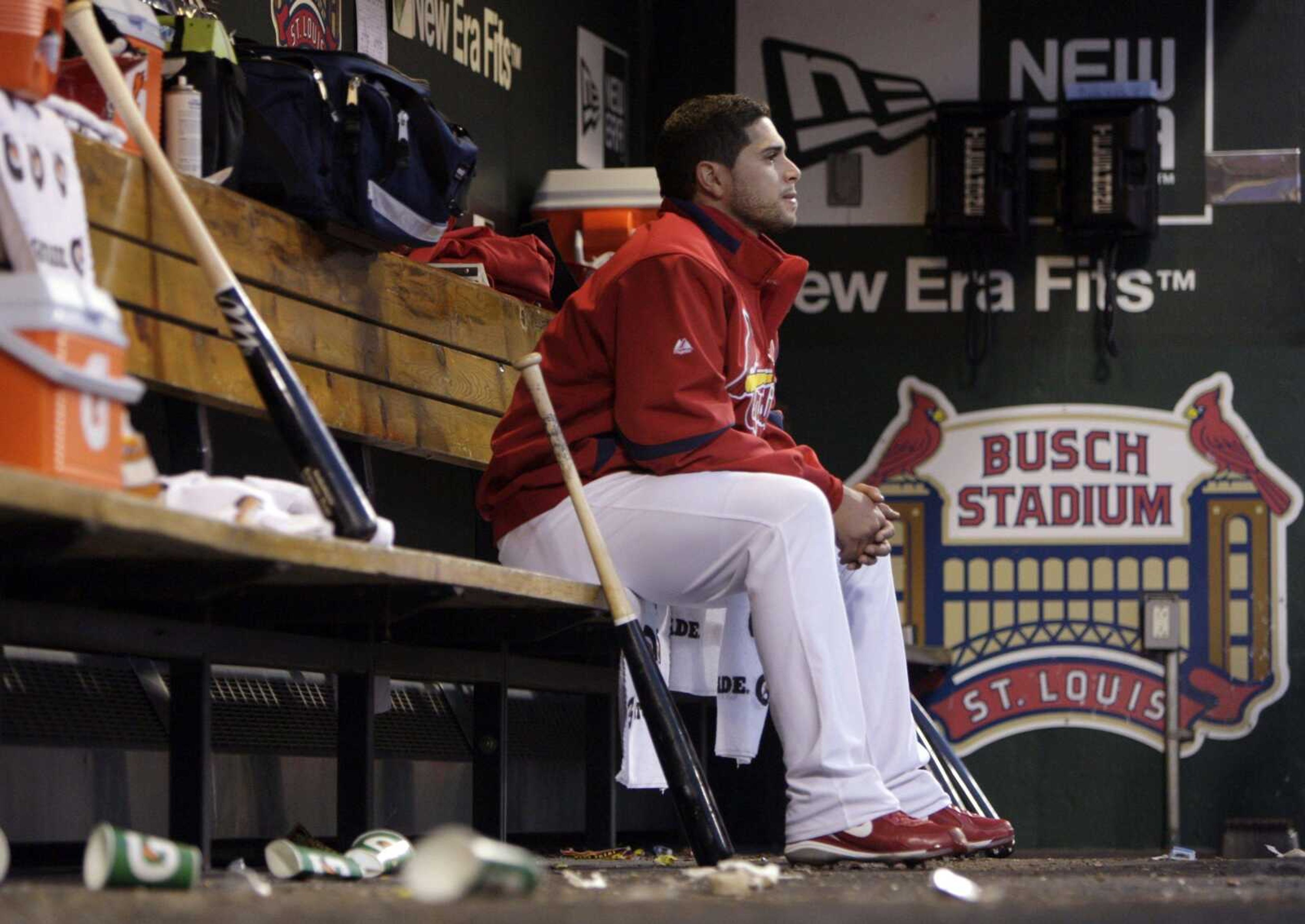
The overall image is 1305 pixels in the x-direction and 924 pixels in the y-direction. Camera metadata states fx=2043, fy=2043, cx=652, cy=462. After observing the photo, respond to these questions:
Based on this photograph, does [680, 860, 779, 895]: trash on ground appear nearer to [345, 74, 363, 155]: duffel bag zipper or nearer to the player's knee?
the player's knee

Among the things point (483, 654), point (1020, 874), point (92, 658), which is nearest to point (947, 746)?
point (483, 654)

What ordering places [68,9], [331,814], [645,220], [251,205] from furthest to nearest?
1. [645,220]
2. [331,814]
3. [251,205]
4. [68,9]

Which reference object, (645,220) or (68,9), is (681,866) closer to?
(68,9)

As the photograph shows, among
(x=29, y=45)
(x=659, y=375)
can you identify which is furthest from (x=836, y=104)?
(x=29, y=45)

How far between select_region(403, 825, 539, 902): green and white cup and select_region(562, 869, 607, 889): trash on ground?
0.50 metres

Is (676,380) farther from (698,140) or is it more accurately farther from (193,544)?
(193,544)

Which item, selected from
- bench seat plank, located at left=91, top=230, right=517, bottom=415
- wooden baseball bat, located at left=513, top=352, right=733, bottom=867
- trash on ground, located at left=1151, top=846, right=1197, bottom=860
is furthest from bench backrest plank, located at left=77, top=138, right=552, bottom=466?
trash on ground, located at left=1151, top=846, right=1197, bottom=860

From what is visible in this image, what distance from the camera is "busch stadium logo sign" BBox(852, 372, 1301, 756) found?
5.78m

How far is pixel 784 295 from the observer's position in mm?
3188

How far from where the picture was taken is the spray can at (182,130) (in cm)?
277

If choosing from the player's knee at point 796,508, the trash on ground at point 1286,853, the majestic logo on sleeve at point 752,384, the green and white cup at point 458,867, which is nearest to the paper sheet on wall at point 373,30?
the majestic logo on sleeve at point 752,384

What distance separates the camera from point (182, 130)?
2777 mm

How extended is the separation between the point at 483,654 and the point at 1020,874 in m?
1.15

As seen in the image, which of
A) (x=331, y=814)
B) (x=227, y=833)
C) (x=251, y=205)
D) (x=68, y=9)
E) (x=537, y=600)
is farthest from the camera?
(x=331, y=814)
